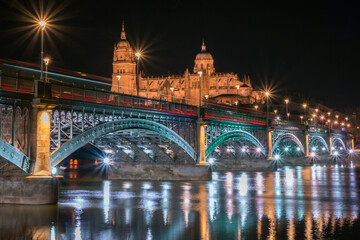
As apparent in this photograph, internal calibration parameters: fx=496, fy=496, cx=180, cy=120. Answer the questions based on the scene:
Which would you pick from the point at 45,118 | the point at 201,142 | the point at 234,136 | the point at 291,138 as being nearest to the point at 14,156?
the point at 45,118

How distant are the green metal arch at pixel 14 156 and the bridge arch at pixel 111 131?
2.17m

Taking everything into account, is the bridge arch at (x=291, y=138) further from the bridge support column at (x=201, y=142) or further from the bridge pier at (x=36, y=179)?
the bridge pier at (x=36, y=179)

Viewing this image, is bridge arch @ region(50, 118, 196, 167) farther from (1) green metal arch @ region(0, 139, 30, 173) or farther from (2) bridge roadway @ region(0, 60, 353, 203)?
(1) green metal arch @ region(0, 139, 30, 173)

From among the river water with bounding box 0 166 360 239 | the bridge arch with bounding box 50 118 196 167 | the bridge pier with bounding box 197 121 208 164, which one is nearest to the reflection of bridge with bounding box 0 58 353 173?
the bridge arch with bounding box 50 118 196 167

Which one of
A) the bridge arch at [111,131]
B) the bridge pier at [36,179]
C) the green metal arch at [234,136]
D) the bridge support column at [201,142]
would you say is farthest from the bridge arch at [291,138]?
the bridge pier at [36,179]

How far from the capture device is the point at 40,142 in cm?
3288

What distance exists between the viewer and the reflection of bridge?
3275 cm

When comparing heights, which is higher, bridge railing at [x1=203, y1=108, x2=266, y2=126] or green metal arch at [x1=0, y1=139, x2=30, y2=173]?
bridge railing at [x1=203, y1=108, x2=266, y2=126]

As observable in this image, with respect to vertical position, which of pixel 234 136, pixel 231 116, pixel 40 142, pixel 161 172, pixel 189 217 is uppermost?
pixel 231 116

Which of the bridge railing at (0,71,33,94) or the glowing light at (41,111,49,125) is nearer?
the bridge railing at (0,71,33,94)

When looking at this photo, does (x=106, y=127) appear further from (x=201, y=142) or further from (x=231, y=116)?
(x=231, y=116)

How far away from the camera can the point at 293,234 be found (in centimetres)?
2284

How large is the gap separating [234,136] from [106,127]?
3414 cm

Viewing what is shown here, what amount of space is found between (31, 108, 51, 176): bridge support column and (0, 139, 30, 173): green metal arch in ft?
2.10
